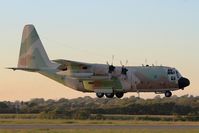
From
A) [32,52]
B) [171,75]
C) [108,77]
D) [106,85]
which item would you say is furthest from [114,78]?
[32,52]

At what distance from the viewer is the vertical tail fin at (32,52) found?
10006 cm

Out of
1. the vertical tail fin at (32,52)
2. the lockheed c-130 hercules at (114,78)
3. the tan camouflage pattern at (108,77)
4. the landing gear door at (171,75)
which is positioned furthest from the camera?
the vertical tail fin at (32,52)

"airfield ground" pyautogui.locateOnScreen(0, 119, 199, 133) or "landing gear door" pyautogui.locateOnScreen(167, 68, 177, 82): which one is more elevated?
"landing gear door" pyautogui.locateOnScreen(167, 68, 177, 82)

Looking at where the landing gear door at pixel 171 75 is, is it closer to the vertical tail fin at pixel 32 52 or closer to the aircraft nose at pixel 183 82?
the aircraft nose at pixel 183 82

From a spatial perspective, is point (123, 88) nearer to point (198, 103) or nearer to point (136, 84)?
point (136, 84)

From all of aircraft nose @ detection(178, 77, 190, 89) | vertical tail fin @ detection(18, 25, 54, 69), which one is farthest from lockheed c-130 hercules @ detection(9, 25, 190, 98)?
vertical tail fin @ detection(18, 25, 54, 69)

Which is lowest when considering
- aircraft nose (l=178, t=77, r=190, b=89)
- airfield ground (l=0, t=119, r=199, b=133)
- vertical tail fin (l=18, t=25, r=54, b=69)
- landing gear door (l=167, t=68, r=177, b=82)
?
airfield ground (l=0, t=119, r=199, b=133)

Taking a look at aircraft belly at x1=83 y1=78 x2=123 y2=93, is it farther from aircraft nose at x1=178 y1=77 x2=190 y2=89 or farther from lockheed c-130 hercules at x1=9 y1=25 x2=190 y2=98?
aircraft nose at x1=178 y1=77 x2=190 y2=89

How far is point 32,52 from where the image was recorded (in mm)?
101500

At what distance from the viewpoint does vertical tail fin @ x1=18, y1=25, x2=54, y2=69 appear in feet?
328

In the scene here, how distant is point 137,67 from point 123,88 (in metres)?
3.27

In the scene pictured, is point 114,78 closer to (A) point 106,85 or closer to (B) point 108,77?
(B) point 108,77

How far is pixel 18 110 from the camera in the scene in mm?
139000

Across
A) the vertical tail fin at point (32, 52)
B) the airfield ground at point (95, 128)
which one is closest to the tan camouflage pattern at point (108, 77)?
the vertical tail fin at point (32, 52)
